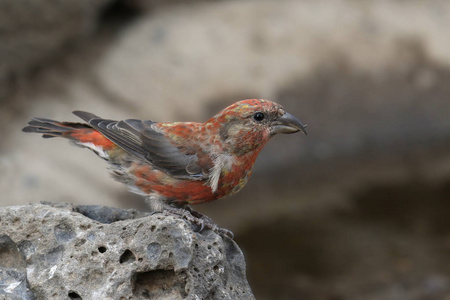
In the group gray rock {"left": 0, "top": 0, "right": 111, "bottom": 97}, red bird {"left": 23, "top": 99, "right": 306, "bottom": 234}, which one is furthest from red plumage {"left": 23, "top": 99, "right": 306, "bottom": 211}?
gray rock {"left": 0, "top": 0, "right": 111, "bottom": 97}

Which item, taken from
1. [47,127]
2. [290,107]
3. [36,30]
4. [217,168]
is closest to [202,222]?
[217,168]

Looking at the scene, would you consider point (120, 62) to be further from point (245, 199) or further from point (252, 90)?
point (245, 199)

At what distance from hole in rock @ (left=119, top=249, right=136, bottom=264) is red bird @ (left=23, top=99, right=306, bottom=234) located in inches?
42.8

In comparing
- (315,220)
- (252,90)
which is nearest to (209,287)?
(315,220)

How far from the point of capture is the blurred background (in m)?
10.2

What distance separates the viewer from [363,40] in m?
13.1

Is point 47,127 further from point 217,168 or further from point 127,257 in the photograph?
point 127,257

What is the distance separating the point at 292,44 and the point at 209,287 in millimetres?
9038

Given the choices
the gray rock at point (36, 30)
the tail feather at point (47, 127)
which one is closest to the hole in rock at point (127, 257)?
the tail feather at point (47, 127)

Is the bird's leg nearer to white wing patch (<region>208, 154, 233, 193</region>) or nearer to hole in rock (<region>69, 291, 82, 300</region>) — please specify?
white wing patch (<region>208, 154, 233, 193</region>)

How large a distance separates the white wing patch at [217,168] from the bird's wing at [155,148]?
50mm

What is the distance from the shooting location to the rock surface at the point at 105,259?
13.5 ft

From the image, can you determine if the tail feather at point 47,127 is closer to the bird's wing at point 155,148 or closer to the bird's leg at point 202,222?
the bird's wing at point 155,148

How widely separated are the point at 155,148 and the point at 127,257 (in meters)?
1.55
